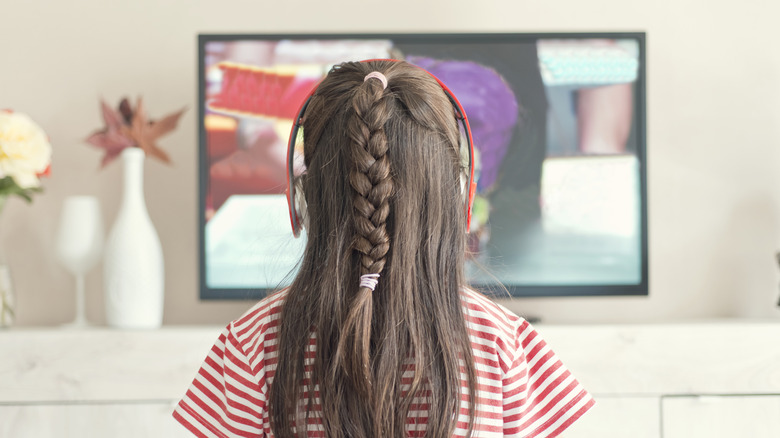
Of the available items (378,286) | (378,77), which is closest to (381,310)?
(378,286)

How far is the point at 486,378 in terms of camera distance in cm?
76

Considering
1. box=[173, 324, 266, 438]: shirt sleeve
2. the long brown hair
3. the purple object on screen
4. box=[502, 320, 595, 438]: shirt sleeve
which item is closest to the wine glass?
the purple object on screen

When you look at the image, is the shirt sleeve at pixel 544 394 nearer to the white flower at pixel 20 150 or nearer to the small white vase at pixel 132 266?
the small white vase at pixel 132 266

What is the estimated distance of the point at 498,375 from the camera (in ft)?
2.49

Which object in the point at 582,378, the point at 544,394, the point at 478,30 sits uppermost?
the point at 478,30

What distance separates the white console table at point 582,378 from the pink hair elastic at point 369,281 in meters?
1.00

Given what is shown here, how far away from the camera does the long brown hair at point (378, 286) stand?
2.38ft

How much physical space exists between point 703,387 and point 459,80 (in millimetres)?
950

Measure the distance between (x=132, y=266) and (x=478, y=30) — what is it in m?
1.13

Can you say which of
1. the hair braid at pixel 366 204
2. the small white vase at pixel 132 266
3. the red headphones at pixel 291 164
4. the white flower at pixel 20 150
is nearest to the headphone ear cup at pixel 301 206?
the red headphones at pixel 291 164

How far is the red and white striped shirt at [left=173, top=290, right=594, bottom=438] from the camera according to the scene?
761 mm

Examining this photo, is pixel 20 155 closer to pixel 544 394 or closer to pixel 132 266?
pixel 132 266

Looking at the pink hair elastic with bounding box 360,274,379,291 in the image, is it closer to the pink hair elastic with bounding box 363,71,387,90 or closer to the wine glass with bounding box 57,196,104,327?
the pink hair elastic with bounding box 363,71,387,90

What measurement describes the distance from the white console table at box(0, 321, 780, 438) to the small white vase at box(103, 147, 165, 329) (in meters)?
0.08
